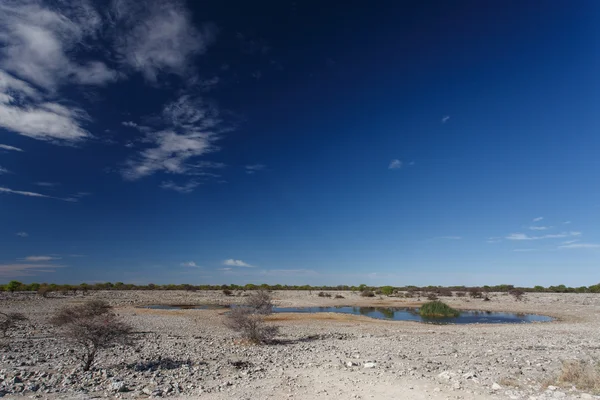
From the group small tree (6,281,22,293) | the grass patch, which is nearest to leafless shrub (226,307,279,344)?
the grass patch

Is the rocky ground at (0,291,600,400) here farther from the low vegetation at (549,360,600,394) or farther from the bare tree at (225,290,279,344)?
the bare tree at (225,290,279,344)

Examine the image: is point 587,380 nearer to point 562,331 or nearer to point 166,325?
point 562,331

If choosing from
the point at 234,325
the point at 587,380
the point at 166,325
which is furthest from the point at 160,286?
the point at 587,380

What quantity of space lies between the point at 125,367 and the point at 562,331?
93.9 ft

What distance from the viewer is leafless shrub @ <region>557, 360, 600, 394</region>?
1013cm

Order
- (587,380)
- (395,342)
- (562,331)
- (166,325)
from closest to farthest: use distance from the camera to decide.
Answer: (587,380) < (395,342) < (562,331) < (166,325)

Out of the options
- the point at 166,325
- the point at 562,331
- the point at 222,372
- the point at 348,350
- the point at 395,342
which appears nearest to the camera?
the point at 222,372

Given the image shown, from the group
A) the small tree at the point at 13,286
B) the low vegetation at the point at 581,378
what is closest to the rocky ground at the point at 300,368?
the low vegetation at the point at 581,378

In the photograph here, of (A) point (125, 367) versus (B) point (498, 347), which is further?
(B) point (498, 347)

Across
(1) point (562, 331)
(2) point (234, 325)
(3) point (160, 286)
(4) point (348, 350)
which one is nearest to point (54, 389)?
(2) point (234, 325)

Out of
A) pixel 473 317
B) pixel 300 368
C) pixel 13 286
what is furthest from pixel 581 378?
pixel 13 286

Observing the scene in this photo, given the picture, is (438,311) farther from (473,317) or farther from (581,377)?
(581,377)

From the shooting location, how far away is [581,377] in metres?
10.6

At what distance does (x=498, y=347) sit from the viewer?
18.4 metres
